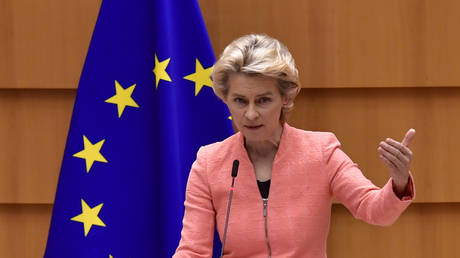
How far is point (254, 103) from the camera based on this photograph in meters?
1.32

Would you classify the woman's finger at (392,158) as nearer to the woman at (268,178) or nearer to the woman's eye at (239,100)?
the woman at (268,178)

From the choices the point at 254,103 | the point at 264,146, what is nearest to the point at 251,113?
the point at 254,103

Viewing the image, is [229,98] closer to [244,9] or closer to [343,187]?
[343,187]

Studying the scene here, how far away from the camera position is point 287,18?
5.90ft

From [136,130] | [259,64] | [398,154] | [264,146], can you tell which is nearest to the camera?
[398,154]

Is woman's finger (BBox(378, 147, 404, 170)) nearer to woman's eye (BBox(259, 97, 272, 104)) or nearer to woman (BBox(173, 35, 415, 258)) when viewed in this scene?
woman (BBox(173, 35, 415, 258))

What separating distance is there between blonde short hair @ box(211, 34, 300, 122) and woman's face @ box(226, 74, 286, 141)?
16mm

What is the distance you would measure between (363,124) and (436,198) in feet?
0.94

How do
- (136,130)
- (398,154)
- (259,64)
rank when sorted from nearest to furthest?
1. (398,154)
2. (259,64)
3. (136,130)

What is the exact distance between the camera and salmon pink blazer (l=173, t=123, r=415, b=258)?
134 centimetres

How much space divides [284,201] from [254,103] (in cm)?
21

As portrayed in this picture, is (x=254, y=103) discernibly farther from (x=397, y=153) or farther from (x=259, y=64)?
(x=397, y=153)

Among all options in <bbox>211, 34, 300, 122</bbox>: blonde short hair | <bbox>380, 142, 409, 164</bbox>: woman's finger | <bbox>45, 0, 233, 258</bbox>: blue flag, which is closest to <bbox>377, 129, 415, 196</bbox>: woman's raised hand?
<bbox>380, 142, 409, 164</bbox>: woman's finger

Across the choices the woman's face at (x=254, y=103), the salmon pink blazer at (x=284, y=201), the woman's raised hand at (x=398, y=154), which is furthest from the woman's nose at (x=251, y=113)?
the woman's raised hand at (x=398, y=154)
